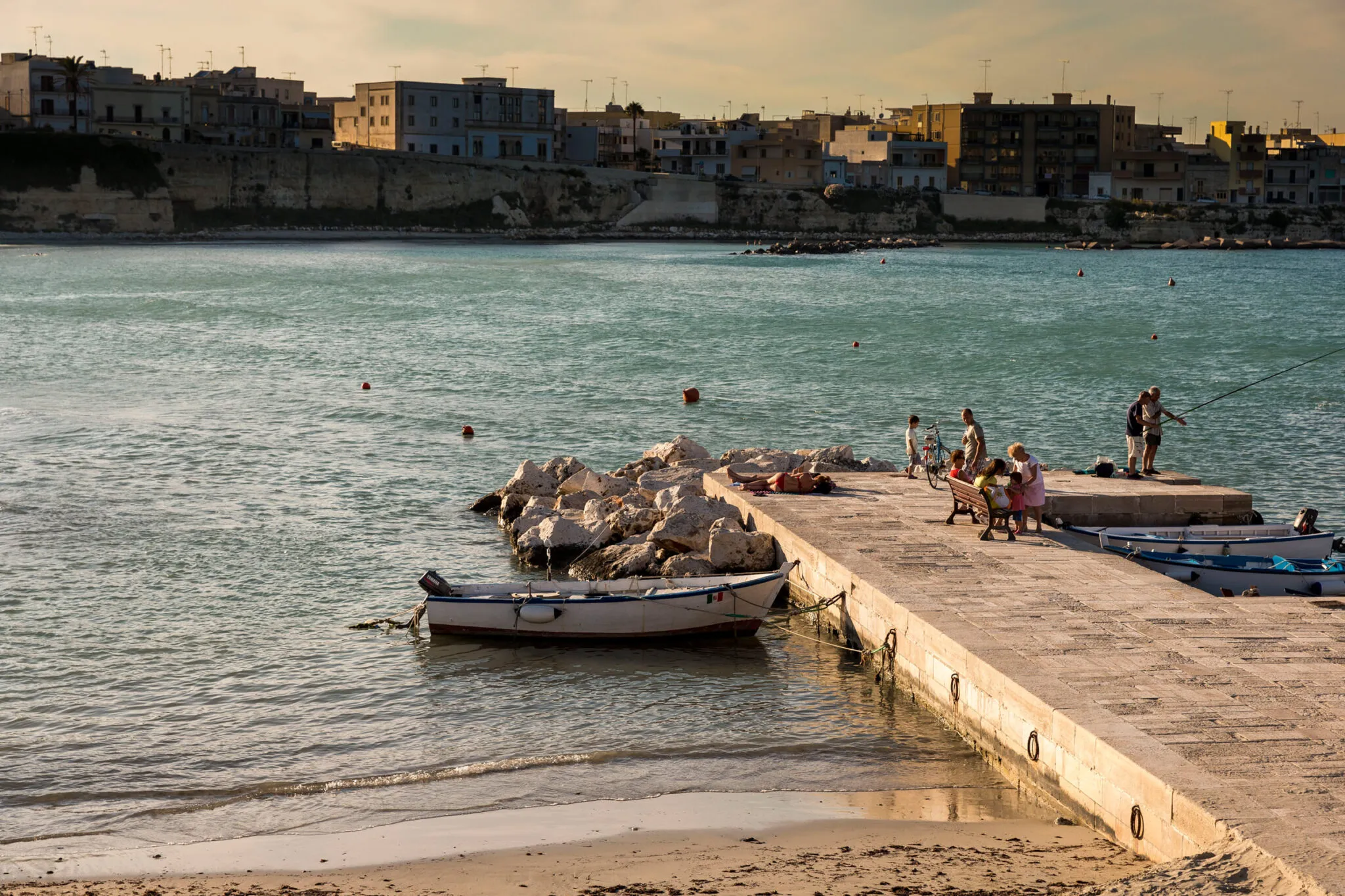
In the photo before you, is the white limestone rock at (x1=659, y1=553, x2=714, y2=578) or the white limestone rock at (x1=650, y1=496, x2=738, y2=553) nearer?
the white limestone rock at (x1=659, y1=553, x2=714, y2=578)

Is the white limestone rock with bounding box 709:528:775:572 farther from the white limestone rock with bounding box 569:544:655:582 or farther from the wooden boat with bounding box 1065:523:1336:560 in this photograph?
the wooden boat with bounding box 1065:523:1336:560

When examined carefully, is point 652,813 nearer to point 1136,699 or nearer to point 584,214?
point 1136,699

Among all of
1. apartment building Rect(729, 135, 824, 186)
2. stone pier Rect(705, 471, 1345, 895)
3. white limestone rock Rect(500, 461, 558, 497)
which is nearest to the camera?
stone pier Rect(705, 471, 1345, 895)

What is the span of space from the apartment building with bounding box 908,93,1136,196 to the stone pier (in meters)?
149

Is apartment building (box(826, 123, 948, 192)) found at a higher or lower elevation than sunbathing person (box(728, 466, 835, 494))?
higher

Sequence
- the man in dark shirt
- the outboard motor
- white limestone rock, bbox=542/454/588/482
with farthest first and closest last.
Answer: white limestone rock, bbox=542/454/588/482
the man in dark shirt
the outboard motor

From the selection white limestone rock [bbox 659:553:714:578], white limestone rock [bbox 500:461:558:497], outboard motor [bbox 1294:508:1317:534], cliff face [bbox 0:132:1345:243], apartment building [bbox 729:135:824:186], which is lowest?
white limestone rock [bbox 659:553:714:578]

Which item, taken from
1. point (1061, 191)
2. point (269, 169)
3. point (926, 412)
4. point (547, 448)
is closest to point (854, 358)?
point (926, 412)

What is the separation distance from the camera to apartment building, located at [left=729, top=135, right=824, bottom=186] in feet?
476

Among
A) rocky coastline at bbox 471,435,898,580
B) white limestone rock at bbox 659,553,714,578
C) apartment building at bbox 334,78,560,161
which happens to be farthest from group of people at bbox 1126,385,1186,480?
apartment building at bbox 334,78,560,161

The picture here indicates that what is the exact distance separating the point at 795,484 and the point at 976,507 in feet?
10.6

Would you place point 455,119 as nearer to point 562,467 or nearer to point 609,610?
point 562,467

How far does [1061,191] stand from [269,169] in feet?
289

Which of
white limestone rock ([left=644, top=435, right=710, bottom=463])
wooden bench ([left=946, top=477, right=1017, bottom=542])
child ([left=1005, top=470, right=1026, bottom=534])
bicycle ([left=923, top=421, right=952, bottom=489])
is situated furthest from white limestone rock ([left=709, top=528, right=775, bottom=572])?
white limestone rock ([left=644, top=435, right=710, bottom=463])
